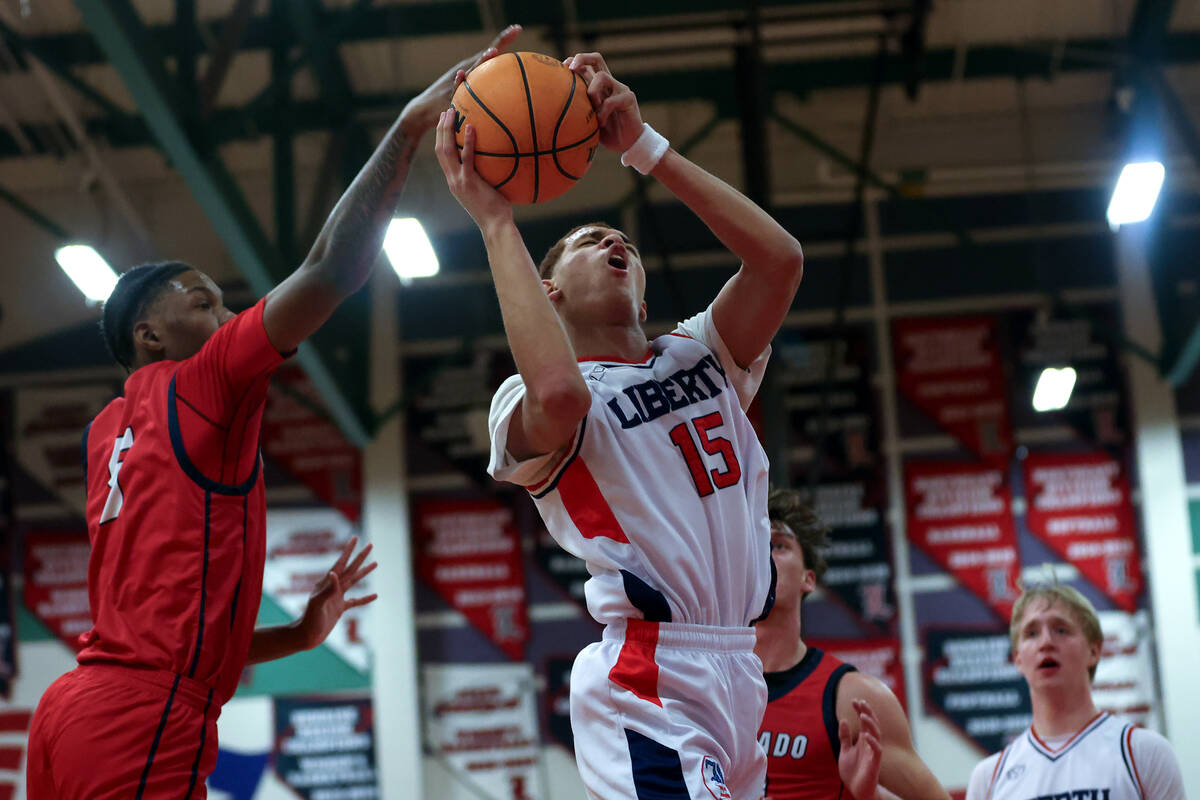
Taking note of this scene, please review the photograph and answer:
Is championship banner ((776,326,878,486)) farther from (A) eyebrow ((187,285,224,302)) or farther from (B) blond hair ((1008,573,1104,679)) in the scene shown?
(A) eyebrow ((187,285,224,302))

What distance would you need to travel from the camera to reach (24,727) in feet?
41.8

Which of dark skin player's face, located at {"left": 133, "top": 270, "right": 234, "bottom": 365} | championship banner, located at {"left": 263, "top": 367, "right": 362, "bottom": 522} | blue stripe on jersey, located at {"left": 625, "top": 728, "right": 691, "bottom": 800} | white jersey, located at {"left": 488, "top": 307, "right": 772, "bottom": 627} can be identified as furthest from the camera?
championship banner, located at {"left": 263, "top": 367, "right": 362, "bottom": 522}

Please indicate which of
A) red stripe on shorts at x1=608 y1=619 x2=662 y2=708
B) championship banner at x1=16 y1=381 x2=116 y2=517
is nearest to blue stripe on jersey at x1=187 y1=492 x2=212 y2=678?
red stripe on shorts at x1=608 y1=619 x2=662 y2=708

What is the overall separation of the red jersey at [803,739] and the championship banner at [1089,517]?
856 cm

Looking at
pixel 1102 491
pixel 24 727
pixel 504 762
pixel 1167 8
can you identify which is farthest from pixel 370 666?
pixel 1167 8

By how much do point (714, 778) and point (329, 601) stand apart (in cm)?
167

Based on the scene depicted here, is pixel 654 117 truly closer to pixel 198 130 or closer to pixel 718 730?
pixel 198 130

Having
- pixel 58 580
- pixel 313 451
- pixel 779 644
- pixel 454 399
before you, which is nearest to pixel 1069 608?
pixel 779 644

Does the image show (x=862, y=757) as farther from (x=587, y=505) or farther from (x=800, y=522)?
(x=587, y=505)

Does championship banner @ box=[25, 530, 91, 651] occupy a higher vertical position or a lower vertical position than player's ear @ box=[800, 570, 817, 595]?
higher

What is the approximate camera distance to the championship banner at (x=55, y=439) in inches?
521

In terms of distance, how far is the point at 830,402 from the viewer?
12953 millimetres

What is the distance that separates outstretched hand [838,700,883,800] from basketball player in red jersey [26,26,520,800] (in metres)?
1.94

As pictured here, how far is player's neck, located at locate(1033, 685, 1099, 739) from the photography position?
5578mm
